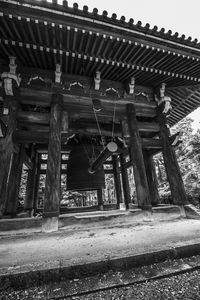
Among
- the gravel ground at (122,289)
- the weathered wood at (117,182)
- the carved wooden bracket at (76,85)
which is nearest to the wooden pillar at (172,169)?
the carved wooden bracket at (76,85)

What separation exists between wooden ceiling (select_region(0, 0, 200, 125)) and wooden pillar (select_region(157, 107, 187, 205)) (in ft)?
5.63

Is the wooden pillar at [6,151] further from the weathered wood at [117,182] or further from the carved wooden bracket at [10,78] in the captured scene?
the weathered wood at [117,182]

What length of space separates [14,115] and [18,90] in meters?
0.77

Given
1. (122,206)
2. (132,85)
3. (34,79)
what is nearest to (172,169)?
(132,85)

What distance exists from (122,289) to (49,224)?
7.29 feet

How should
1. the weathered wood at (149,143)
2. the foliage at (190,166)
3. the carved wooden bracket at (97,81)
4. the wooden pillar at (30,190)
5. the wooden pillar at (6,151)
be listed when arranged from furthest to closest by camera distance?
1. the foliage at (190,166)
2. the wooden pillar at (30,190)
3. the weathered wood at (149,143)
4. the carved wooden bracket at (97,81)
5. the wooden pillar at (6,151)

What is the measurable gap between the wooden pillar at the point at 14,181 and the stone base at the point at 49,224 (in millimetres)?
2695

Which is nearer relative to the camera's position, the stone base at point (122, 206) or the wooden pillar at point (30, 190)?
the wooden pillar at point (30, 190)

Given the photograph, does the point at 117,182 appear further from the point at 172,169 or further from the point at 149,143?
the point at 172,169

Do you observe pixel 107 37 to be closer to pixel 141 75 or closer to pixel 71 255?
pixel 141 75

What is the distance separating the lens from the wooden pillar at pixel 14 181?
17.5 feet

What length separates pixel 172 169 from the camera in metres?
4.84

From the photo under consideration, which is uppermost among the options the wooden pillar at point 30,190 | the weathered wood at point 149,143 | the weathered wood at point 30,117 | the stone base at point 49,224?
the weathered wood at point 30,117

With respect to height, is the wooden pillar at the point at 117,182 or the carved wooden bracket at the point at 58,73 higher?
the carved wooden bracket at the point at 58,73
